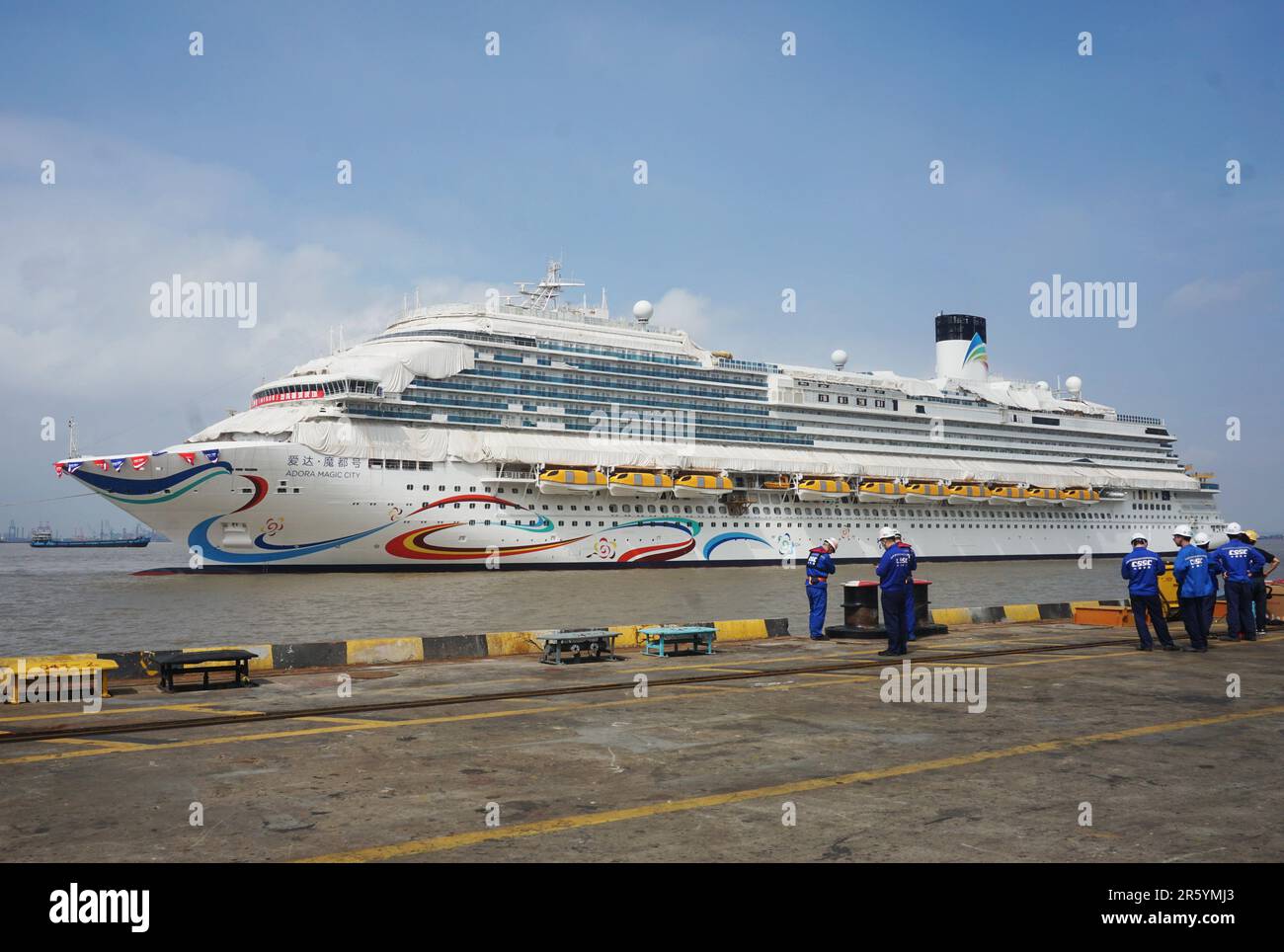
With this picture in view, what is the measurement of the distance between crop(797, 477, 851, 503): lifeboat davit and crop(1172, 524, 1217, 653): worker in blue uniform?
43.0m

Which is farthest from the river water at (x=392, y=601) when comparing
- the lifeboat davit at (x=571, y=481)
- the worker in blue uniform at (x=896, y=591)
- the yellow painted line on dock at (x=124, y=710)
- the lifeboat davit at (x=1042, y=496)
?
the lifeboat davit at (x=1042, y=496)

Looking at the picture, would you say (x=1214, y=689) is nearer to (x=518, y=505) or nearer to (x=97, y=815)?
(x=97, y=815)

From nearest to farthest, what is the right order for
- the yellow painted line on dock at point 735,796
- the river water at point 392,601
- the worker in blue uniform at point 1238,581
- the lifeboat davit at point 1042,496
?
the yellow painted line on dock at point 735,796 → the worker in blue uniform at point 1238,581 → the river water at point 392,601 → the lifeboat davit at point 1042,496

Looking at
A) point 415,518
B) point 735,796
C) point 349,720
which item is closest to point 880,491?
point 415,518

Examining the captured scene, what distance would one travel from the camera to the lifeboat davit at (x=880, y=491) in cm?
6019

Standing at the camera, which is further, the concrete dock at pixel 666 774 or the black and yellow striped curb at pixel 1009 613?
the black and yellow striped curb at pixel 1009 613

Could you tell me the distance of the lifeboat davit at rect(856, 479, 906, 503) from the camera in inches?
2370

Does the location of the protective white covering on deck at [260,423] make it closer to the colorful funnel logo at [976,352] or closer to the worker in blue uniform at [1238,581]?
the worker in blue uniform at [1238,581]

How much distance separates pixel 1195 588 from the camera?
45.8 feet

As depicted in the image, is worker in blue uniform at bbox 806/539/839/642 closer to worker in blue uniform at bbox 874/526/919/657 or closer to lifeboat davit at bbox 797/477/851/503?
worker in blue uniform at bbox 874/526/919/657

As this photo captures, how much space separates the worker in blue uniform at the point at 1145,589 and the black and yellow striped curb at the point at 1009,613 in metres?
4.22

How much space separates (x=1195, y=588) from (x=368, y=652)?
1112 centimetres

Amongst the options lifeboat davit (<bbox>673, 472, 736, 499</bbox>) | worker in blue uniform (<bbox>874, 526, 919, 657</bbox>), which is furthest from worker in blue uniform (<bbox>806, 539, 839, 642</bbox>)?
lifeboat davit (<bbox>673, 472, 736, 499</bbox>)

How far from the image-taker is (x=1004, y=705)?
31.3 feet
